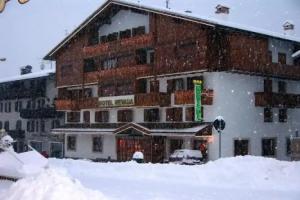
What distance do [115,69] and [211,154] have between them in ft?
38.8

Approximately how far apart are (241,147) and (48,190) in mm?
27573

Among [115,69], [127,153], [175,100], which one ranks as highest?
[115,69]

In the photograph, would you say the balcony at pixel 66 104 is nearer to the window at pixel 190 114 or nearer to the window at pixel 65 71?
the window at pixel 65 71

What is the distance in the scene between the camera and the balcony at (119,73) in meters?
40.1

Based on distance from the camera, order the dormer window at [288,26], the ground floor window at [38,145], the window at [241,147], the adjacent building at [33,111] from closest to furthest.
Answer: the window at [241,147] < the dormer window at [288,26] < the adjacent building at [33,111] < the ground floor window at [38,145]

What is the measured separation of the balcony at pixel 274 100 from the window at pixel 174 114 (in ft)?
18.9

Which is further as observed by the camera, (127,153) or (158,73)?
(127,153)

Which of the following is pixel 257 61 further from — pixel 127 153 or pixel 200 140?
pixel 127 153

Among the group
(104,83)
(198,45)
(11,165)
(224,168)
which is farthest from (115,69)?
(11,165)

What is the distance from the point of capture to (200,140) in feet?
120

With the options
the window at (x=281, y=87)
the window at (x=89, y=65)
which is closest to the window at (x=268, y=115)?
the window at (x=281, y=87)

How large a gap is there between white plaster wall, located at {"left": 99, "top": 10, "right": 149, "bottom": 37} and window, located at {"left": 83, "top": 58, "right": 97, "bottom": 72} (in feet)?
8.51

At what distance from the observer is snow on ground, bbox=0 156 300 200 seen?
11664 mm

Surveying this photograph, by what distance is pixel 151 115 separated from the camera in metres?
41.0
